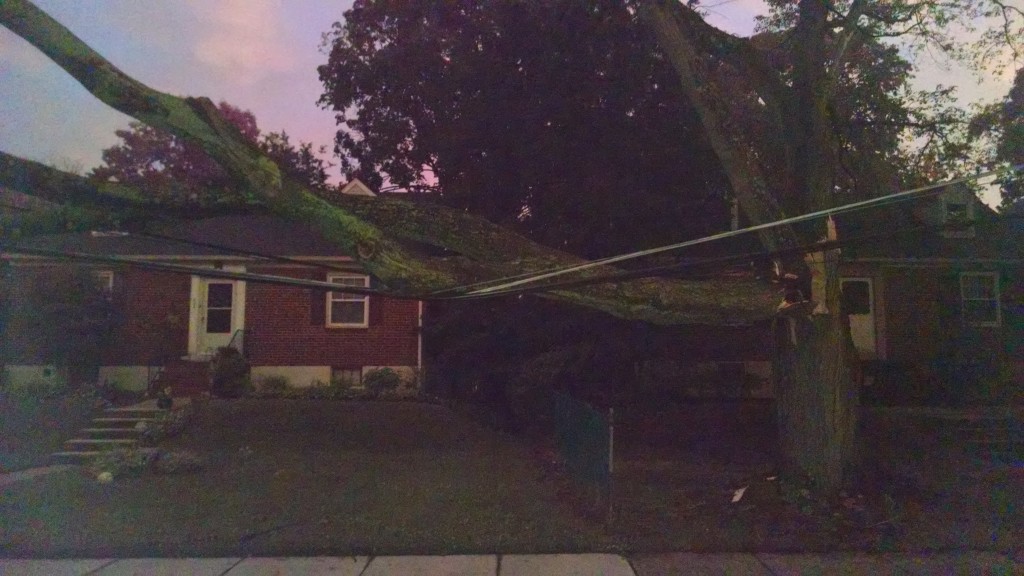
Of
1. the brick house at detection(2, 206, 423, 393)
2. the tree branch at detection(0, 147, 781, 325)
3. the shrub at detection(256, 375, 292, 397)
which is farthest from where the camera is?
the brick house at detection(2, 206, 423, 393)

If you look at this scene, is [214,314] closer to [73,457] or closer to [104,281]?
[104,281]

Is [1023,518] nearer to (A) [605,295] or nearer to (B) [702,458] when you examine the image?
(B) [702,458]

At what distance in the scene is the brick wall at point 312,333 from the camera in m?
15.8

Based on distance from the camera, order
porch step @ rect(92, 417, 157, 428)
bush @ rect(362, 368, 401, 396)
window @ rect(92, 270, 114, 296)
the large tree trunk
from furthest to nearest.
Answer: window @ rect(92, 270, 114, 296) < bush @ rect(362, 368, 401, 396) < porch step @ rect(92, 417, 157, 428) < the large tree trunk

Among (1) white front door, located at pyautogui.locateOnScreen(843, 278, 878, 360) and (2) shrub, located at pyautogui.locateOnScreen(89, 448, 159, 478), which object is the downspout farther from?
(1) white front door, located at pyautogui.locateOnScreen(843, 278, 878, 360)

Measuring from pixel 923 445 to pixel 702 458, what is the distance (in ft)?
12.1

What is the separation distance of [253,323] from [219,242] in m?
2.15

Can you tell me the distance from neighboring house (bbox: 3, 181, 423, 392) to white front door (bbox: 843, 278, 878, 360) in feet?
31.8

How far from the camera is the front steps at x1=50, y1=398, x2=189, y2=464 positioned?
1073 centimetres

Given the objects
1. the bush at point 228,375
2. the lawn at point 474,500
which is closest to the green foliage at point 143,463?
the lawn at point 474,500

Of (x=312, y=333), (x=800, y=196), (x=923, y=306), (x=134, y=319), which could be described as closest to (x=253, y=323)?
(x=312, y=333)

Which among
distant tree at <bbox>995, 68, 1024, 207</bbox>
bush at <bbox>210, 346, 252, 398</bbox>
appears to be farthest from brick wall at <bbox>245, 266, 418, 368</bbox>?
distant tree at <bbox>995, 68, 1024, 207</bbox>

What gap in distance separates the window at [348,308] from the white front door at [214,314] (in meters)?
1.87

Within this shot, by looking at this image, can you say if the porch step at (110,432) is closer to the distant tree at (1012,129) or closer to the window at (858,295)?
the distant tree at (1012,129)
